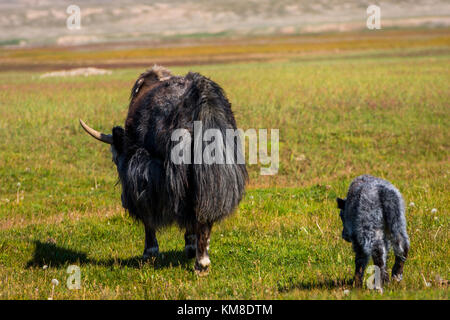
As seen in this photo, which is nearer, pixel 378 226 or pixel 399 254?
pixel 378 226

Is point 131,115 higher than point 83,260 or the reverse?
higher

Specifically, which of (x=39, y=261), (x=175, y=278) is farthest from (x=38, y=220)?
(x=175, y=278)

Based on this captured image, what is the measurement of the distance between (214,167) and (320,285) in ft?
5.93

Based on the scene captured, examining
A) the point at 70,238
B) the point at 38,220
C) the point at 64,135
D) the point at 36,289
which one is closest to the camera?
the point at 36,289

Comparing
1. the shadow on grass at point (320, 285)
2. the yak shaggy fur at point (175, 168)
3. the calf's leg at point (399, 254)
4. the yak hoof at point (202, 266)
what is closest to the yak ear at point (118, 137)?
the yak shaggy fur at point (175, 168)

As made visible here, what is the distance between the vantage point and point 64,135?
20.4m

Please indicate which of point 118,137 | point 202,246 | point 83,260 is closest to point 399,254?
point 202,246

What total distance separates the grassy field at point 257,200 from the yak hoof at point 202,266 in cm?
13

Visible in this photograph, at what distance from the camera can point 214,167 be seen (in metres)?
6.49

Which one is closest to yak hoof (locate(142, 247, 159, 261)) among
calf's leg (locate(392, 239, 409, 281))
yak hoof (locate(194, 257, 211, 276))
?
yak hoof (locate(194, 257, 211, 276))

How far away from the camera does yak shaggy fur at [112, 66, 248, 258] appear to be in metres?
6.55

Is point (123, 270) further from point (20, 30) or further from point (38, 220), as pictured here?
point (20, 30)

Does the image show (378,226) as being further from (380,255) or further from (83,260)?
(83,260)
